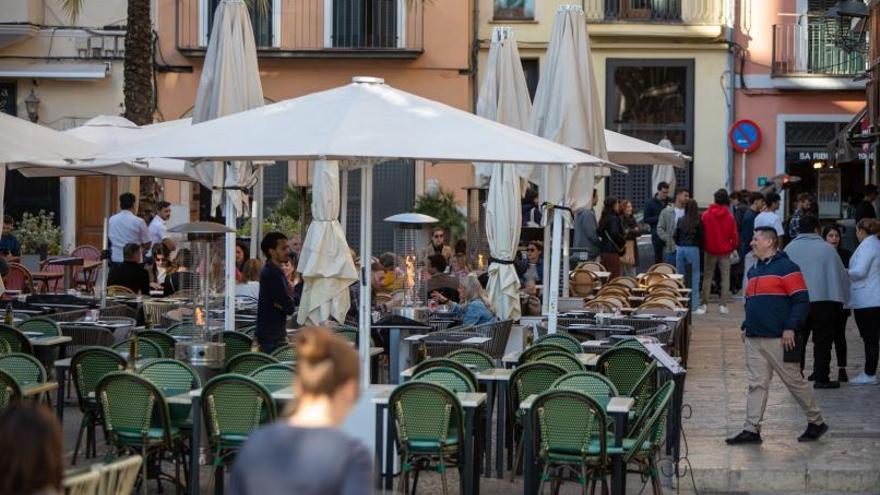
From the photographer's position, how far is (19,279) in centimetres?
2067

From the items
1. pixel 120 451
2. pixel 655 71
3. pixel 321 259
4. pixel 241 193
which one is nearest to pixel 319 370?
pixel 120 451

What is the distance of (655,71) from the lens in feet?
107

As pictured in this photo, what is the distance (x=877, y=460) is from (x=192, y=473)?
5165 mm

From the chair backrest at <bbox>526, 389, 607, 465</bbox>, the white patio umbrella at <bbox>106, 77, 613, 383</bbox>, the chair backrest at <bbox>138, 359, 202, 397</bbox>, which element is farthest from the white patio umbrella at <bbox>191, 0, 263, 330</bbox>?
the chair backrest at <bbox>526, 389, 607, 465</bbox>

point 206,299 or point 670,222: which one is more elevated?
point 670,222

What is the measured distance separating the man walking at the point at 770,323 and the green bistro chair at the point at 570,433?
310 centimetres

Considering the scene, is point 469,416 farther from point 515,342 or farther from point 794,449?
point 515,342

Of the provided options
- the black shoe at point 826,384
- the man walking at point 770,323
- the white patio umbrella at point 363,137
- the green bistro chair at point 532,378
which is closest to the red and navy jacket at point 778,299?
the man walking at point 770,323

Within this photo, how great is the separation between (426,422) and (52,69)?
2374cm

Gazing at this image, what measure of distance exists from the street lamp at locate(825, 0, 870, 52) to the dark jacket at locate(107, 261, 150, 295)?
38.8 ft

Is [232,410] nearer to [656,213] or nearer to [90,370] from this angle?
[90,370]

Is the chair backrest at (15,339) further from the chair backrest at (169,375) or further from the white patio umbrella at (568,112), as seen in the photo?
the white patio umbrella at (568,112)

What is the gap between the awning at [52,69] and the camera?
31562mm

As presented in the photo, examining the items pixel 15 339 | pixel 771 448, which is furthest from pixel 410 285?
pixel 771 448
